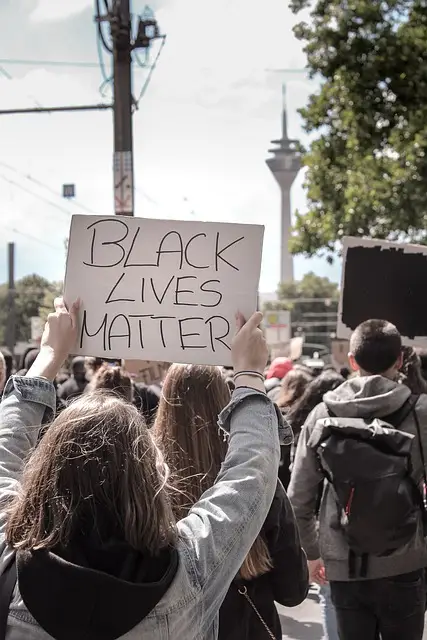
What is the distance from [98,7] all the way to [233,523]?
10.3 metres

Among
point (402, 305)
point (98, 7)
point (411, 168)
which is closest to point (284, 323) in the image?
point (411, 168)

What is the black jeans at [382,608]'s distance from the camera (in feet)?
10.9

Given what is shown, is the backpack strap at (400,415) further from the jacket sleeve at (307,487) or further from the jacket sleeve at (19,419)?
the jacket sleeve at (19,419)

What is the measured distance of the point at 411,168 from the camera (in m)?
14.5

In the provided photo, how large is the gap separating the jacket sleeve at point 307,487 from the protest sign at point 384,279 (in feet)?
4.08

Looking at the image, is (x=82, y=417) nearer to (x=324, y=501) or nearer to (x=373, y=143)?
(x=324, y=501)

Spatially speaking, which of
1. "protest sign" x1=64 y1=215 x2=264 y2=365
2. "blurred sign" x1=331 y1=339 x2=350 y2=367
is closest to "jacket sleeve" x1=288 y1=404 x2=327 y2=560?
"protest sign" x1=64 y1=215 x2=264 y2=365

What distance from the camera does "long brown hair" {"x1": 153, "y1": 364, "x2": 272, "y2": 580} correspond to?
8.56ft

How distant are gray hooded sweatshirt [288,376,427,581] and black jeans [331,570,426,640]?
0.17 ft

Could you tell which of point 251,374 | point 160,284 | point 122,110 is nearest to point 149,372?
point 122,110

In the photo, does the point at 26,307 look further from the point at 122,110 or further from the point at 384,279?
the point at 384,279

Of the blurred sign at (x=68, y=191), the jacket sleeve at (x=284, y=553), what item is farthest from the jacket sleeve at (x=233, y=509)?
the blurred sign at (x=68, y=191)

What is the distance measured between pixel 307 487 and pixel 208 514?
204 cm

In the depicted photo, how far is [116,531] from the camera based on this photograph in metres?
1.51
